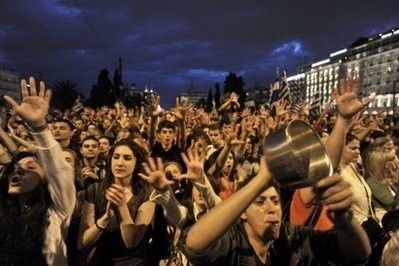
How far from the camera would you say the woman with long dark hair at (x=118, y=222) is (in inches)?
144

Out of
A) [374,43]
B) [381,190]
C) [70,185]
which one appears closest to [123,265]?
[70,185]

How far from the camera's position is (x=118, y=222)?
3834 mm

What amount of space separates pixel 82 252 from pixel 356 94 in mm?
2024

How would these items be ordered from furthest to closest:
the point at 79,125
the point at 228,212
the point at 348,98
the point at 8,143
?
the point at 79,125 → the point at 8,143 → the point at 348,98 → the point at 228,212

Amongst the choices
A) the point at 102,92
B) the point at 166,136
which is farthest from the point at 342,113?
the point at 102,92

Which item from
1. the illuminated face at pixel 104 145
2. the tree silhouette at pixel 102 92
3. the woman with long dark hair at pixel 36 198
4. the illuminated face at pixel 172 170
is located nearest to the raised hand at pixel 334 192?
the woman with long dark hair at pixel 36 198

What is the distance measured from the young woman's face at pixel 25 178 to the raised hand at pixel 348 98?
1.90 m

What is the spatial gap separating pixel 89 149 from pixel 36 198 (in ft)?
11.9

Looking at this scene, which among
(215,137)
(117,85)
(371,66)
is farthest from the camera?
(371,66)

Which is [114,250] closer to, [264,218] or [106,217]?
[106,217]

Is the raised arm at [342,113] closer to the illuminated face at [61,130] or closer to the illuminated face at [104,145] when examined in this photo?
the illuminated face at [61,130]

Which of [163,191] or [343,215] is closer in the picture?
[343,215]

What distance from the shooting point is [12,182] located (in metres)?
3.54

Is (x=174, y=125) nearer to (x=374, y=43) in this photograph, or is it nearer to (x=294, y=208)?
(x=294, y=208)
